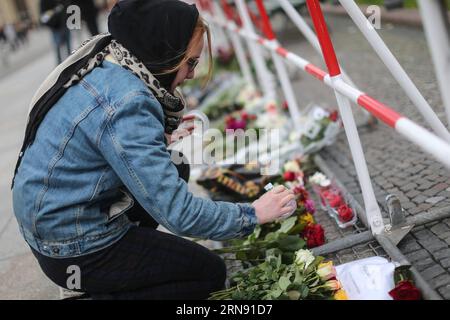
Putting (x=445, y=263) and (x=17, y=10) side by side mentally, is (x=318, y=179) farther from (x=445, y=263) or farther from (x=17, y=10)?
(x=17, y=10)

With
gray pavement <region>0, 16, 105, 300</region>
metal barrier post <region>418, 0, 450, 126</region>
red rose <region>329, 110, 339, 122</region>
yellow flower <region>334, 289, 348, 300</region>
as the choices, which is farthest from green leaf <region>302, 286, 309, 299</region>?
red rose <region>329, 110, 339, 122</region>

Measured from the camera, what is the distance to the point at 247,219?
1.78 metres

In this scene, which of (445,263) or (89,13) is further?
(89,13)

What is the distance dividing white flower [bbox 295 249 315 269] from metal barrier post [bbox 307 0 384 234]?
308 millimetres

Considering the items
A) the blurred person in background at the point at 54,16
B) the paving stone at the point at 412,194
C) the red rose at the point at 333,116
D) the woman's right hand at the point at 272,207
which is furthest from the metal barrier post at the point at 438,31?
the blurred person in background at the point at 54,16

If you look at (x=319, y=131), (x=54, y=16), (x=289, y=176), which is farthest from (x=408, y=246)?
(x=54, y=16)

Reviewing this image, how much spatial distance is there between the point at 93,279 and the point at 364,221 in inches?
47.7

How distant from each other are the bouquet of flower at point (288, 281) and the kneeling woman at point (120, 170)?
Answer: 0.25 metres

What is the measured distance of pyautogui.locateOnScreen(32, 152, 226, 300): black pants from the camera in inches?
74.0

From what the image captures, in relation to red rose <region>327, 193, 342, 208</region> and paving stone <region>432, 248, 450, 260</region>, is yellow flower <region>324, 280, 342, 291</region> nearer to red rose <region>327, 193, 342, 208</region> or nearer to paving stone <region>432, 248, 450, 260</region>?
paving stone <region>432, 248, 450, 260</region>

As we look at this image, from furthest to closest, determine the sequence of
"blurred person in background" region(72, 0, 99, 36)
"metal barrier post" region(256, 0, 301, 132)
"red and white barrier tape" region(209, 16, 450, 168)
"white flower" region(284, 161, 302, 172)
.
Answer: "blurred person in background" region(72, 0, 99, 36) → "metal barrier post" region(256, 0, 301, 132) → "white flower" region(284, 161, 302, 172) → "red and white barrier tape" region(209, 16, 450, 168)

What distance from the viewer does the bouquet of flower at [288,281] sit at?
6.36ft

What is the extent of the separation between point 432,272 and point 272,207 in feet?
2.17
